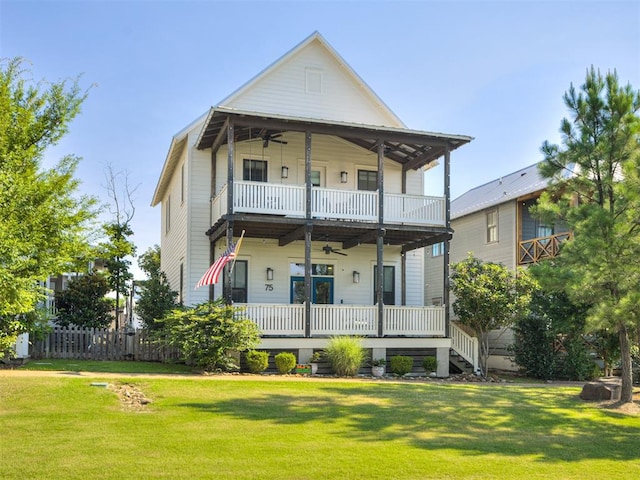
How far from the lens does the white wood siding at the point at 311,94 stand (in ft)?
72.6

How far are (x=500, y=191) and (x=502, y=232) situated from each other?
7.30 ft

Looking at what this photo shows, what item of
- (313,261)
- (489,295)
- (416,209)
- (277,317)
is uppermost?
(416,209)

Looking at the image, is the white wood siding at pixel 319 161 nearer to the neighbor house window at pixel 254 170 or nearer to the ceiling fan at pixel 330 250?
the neighbor house window at pixel 254 170

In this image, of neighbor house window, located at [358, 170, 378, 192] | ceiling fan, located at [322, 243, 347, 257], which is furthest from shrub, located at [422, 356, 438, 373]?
neighbor house window, located at [358, 170, 378, 192]

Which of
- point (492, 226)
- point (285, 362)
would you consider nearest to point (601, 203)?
point (285, 362)

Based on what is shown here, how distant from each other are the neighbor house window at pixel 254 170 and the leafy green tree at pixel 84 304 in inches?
267

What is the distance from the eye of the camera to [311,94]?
2264cm

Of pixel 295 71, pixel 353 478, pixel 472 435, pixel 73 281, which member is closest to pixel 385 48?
pixel 295 71

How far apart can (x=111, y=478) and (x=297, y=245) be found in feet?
48.3

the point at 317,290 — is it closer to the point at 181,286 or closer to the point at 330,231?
the point at 330,231

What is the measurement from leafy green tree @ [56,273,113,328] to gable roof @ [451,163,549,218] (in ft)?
49.6

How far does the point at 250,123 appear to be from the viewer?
18703 mm

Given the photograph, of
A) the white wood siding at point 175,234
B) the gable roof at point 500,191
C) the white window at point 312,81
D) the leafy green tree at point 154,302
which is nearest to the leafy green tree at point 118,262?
the white wood siding at point 175,234

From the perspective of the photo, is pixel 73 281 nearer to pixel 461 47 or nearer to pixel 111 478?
pixel 461 47
